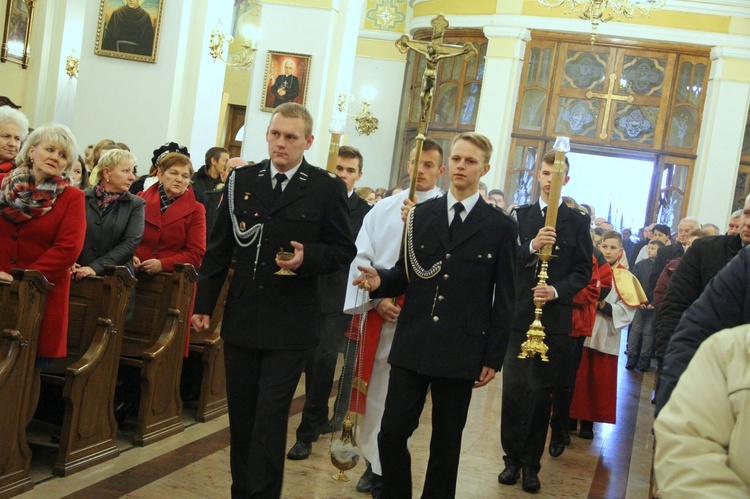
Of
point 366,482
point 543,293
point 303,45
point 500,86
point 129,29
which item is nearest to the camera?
point 366,482

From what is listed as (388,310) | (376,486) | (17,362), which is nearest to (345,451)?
(376,486)

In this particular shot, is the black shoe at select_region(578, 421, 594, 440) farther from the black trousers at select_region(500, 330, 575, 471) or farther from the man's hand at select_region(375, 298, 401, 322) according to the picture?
the man's hand at select_region(375, 298, 401, 322)

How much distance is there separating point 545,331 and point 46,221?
3.15 metres

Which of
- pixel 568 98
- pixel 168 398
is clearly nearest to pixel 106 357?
pixel 168 398

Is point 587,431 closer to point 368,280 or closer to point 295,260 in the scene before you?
point 368,280

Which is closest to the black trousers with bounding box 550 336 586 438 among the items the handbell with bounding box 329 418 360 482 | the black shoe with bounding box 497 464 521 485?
the black shoe with bounding box 497 464 521 485

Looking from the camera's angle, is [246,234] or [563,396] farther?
[563,396]

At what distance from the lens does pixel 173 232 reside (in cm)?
656

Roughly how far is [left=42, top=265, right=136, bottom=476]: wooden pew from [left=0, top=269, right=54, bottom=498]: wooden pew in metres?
0.38

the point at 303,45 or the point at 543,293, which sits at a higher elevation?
the point at 303,45

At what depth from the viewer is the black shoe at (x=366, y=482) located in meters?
5.43

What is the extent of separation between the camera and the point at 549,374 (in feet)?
20.3

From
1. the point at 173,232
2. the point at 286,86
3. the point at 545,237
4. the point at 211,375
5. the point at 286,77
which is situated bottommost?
the point at 211,375

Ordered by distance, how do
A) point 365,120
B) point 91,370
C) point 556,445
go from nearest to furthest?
1. point 91,370
2. point 556,445
3. point 365,120
